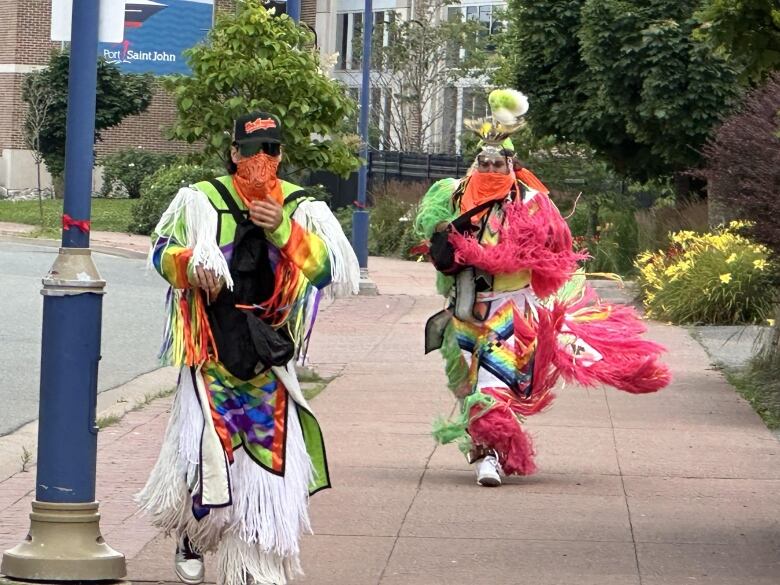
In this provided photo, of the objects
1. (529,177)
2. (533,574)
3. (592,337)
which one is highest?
(529,177)

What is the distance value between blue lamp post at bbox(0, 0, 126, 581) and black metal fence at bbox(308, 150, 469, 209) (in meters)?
28.3

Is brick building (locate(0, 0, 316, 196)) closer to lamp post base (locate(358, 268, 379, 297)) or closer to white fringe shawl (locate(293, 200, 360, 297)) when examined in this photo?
lamp post base (locate(358, 268, 379, 297))

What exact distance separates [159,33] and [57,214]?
54.4 ft

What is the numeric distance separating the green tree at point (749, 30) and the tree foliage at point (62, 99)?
31943 mm

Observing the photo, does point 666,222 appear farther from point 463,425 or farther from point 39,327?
point 463,425

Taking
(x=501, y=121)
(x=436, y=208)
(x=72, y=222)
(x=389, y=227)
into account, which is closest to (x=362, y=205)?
(x=389, y=227)

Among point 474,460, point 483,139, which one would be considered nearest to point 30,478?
point 474,460

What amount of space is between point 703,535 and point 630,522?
40cm

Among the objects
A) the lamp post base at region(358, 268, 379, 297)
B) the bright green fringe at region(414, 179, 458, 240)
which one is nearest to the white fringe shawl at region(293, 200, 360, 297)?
the bright green fringe at region(414, 179, 458, 240)

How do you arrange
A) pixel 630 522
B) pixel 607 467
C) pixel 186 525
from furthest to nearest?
pixel 607 467, pixel 630 522, pixel 186 525

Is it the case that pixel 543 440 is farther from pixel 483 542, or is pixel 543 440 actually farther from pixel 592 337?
pixel 483 542

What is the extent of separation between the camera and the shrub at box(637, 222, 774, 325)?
16641 mm

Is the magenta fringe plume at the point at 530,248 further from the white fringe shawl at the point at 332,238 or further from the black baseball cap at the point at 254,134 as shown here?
the black baseball cap at the point at 254,134

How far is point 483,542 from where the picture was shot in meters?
6.47
